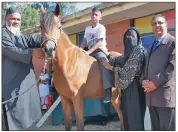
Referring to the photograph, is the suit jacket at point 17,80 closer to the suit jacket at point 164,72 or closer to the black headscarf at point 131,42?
the black headscarf at point 131,42

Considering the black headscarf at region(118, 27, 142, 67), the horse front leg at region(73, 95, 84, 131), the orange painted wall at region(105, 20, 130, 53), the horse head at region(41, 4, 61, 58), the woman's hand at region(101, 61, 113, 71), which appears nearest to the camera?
the horse head at region(41, 4, 61, 58)

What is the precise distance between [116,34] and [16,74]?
5147mm

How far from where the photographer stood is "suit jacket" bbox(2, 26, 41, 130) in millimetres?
4043

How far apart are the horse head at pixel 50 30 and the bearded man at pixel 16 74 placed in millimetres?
167

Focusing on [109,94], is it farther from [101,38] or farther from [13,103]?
[13,103]

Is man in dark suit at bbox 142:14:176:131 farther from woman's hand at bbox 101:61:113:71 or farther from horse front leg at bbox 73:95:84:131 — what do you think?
horse front leg at bbox 73:95:84:131

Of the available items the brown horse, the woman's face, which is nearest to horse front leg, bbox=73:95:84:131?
the brown horse

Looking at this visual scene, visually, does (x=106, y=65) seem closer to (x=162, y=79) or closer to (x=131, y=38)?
(x=131, y=38)

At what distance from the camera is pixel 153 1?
253 inches

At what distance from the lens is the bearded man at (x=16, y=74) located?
405cm

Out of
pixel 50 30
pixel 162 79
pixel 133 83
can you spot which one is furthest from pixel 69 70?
pixel 162 79

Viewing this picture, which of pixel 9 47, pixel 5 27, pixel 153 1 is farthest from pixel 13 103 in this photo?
pixel 153 1

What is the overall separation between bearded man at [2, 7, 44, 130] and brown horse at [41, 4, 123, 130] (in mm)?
348

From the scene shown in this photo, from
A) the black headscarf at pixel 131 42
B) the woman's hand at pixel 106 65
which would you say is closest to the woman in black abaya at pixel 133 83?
the black headscarf at pixel 131 42
